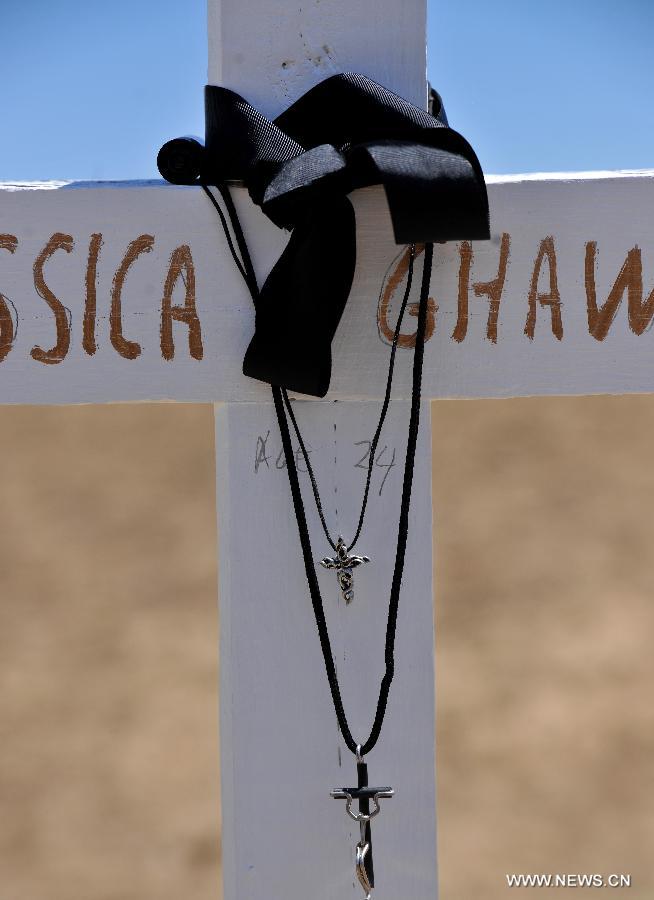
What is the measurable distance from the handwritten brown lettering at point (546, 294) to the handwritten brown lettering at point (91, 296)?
0.45m

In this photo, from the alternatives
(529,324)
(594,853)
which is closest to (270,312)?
(529,324)

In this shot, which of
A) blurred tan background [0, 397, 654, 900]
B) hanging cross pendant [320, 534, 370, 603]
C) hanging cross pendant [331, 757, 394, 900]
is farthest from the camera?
blurred tan background [0, 397, 654, 900]

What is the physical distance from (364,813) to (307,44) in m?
0.78

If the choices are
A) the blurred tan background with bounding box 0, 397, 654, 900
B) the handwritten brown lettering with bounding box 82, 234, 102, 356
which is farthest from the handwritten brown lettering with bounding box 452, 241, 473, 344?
the blurred tan background with bounding box 0, 397, 654, 900

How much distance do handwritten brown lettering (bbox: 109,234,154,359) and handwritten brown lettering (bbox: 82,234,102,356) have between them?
2 centimetres

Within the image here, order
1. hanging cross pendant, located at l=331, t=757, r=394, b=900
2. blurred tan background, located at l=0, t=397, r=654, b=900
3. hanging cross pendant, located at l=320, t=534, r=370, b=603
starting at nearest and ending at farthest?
hanging cross pendant, located at l=331, t=757, r=394, b=900, hanging cross pendant, located at l=320, t=534, r=370, b=603, blurred tan background, located at l=0, t=397, r=654, b=900

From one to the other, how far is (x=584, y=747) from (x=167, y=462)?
1541 mm

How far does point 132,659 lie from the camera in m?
3.11

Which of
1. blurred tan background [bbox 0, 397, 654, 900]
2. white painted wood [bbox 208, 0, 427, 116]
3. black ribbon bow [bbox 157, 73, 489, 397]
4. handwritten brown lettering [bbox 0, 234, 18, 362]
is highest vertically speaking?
white painted wood [bbox 208, 0, 427, 116]

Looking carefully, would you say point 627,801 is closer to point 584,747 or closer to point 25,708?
point 584,747

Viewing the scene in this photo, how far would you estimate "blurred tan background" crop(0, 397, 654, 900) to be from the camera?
271 cm

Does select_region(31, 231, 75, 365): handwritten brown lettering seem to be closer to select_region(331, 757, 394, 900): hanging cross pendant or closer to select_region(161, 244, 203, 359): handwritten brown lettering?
select_region(161, 244, 203, 359): handwritten brown lettering

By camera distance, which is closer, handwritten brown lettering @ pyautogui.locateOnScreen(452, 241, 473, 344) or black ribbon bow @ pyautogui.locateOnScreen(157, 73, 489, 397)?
black ribbon bow @ pyautogui.locateOnScreen(157, 73, 489, 397)

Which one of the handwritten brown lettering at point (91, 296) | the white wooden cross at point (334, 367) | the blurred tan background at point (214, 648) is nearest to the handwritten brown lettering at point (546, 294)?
the white wooden cross at point (334, 367)
